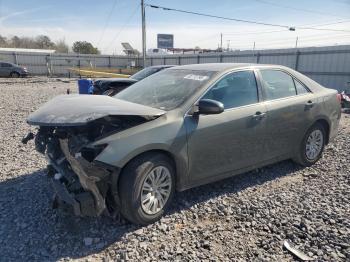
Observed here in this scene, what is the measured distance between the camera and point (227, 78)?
13.6ft

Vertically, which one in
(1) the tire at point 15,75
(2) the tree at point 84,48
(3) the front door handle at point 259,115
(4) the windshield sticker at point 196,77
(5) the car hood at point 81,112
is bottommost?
(1) the tire at point 15,75

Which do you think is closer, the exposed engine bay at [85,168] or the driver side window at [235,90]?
the exposed engine bay at [85,168]

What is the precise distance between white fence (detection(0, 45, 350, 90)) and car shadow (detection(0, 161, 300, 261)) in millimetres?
12331

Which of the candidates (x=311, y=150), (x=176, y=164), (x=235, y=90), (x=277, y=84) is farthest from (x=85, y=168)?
(x=311, y=150)

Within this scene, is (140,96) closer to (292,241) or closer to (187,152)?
(187,152)

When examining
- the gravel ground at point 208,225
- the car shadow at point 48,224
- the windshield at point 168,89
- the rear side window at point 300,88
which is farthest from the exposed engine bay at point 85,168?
the rear side window at point 300,88

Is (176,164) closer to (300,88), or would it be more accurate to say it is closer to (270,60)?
(300,88)

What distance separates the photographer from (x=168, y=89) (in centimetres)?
418

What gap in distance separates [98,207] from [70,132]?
0.86 meters

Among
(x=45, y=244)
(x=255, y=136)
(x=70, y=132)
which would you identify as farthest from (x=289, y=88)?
(x=45, y=244)

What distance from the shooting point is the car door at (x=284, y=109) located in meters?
4.46

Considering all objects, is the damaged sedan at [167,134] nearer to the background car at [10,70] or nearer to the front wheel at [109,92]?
the front wheel at [109,92]

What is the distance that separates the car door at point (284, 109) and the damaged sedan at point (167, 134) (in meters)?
0.02

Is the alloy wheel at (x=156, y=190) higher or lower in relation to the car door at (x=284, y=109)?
lower
